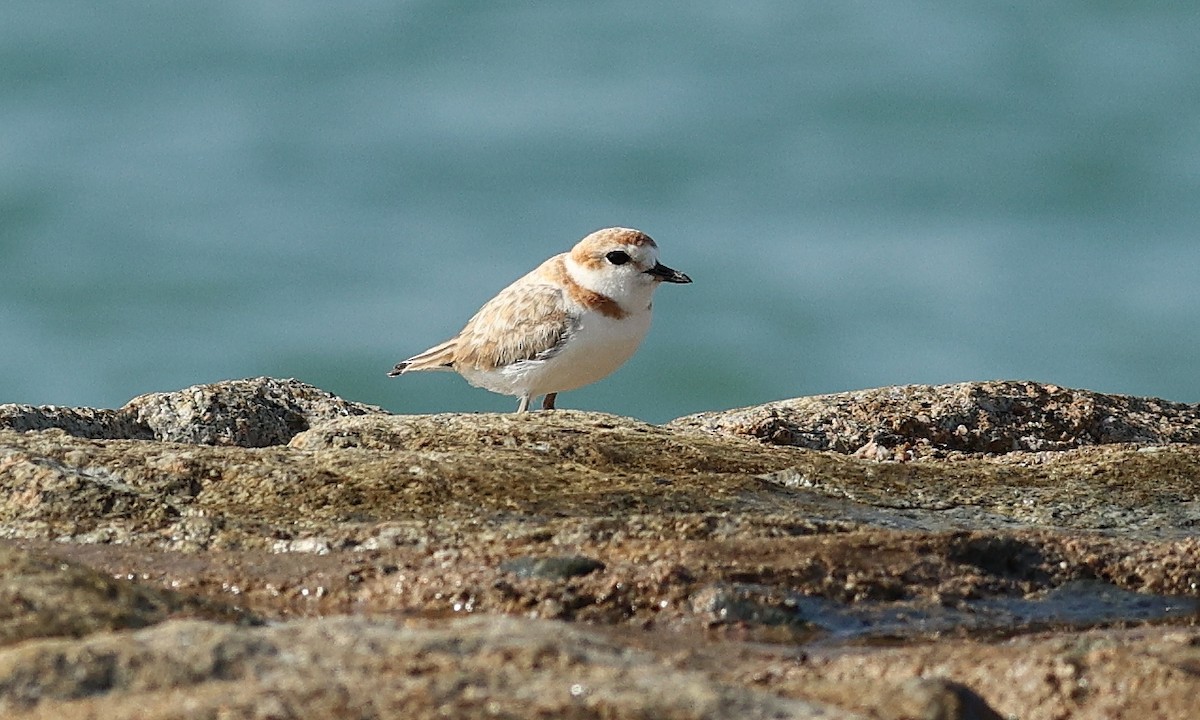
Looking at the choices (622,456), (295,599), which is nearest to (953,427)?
(622,456)

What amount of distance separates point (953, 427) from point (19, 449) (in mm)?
4769

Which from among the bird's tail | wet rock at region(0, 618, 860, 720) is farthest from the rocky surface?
the bird's tail

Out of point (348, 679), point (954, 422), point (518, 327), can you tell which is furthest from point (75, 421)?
point (348, 679)

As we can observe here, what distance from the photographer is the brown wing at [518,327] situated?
11859 mm

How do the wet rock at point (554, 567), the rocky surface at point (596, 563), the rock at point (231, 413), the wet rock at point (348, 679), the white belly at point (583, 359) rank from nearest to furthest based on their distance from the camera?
the wet rock at point (348, 679)
the rocky surface at point (596, 563)
the wet rock at point (554, 567)
the rock at point (231, 413)
the white belly at point (583, 359)

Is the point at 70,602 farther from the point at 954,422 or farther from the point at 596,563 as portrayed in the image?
the point at 954,422

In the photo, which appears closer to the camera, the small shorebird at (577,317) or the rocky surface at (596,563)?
the rocky surface at (596,563)

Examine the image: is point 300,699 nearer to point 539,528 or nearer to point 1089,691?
point 1089,691

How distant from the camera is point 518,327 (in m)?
12.0

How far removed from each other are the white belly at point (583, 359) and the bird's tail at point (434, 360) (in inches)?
30.5

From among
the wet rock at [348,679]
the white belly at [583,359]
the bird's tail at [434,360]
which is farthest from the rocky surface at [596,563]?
the bird's tail at [434,360]

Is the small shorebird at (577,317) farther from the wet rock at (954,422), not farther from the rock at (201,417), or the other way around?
the rock at (201,417)

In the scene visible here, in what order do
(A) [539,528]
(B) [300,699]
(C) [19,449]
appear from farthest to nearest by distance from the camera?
(C) [19,449] → (A) [539,528] → (B) [300,699]

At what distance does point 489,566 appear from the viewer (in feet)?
19.0
